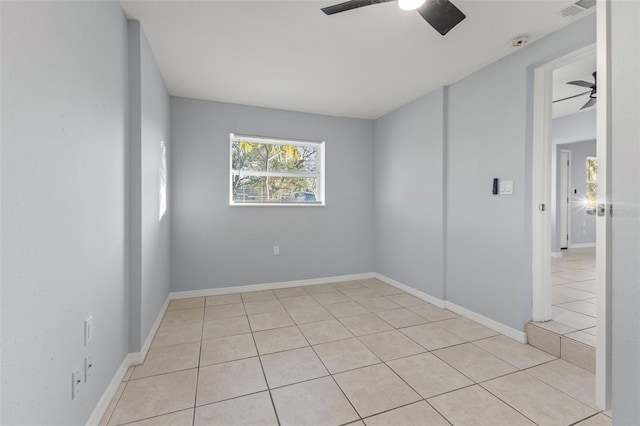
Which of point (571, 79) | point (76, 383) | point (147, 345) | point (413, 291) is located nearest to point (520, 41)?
point (571, 79)

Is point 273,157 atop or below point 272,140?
below

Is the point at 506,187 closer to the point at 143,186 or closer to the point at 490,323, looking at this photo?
the point at 490,323

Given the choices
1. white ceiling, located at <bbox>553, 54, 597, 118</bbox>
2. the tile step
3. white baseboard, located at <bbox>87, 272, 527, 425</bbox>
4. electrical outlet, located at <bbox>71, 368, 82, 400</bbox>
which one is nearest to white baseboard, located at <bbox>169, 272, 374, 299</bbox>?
white baseboard, located at <bbox>87, 272, 527, 425</bbox>

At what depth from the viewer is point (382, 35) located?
7.20 feet

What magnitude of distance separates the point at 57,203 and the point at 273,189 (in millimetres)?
2906

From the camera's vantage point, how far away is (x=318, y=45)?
232 cm

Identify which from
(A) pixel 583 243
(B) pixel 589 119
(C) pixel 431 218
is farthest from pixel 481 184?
(A) pixel 583 243

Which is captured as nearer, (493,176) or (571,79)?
(493,176)

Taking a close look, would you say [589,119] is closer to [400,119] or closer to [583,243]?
[583,243]

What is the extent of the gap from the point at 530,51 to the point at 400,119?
65.8 inches

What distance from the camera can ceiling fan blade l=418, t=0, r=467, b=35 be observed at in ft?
5.22

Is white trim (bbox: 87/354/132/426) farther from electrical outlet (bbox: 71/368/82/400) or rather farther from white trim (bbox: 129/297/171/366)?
electrical outlet (bbox: 71/368/82/400)

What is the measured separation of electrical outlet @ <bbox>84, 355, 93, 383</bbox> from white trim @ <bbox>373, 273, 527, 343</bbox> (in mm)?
2981

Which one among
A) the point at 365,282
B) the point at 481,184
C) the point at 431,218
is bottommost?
the point at 365,282
